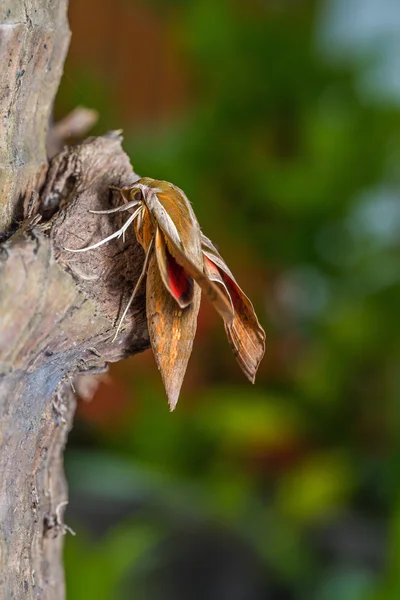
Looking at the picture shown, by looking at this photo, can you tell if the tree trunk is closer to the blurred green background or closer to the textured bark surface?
the textured bark surface

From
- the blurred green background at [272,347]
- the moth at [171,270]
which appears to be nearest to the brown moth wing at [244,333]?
the moth at [171,270]

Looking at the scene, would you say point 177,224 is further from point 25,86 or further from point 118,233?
point 25,86

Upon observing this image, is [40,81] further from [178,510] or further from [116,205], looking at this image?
[178,510]

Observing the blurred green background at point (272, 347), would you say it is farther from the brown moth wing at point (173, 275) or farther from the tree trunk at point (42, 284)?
the brown moth wing at point (173, 275)

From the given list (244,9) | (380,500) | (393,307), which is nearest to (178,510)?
(380,500)

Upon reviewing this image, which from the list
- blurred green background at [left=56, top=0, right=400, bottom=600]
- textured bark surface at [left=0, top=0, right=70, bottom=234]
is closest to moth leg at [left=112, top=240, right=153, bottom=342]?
textured bark surface at [left=0, top=0, right=70, bottom=234]

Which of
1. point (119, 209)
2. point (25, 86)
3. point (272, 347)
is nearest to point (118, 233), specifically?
point (119, 209)
